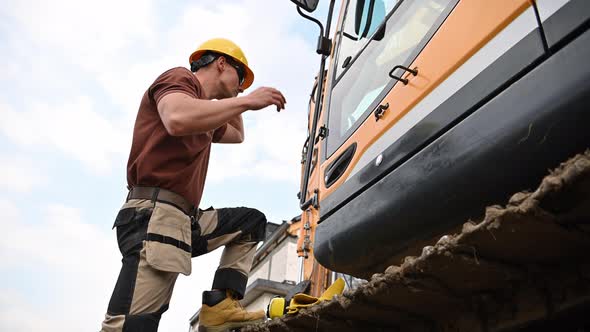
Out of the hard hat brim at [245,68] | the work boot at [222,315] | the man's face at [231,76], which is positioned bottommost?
the work boot at [222,315]

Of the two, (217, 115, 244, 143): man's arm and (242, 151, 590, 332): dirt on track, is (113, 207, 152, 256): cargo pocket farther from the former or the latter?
(242, 151, 590, 332): dirt on track

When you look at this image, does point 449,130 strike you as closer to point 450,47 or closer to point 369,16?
point 450,47

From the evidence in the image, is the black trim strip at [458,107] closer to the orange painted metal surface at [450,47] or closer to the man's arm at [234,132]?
the orange painted metal surface at [450,47]

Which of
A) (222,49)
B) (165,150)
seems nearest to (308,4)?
(222,49)

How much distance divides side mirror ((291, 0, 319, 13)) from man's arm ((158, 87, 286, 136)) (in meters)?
0.73

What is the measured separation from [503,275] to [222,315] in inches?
79.2

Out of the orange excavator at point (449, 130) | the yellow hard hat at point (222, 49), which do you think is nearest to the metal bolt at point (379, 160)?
Answer: the orange excavator at point (449, 130)

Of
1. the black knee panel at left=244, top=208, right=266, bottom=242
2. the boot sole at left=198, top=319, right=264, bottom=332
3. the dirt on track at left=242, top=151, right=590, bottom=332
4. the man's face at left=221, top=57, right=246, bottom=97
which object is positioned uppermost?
the man's face at left=221, top=57, right=246, bottom=97

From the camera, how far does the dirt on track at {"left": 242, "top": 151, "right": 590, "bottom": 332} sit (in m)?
1.41

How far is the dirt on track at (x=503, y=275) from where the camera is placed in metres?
1.41

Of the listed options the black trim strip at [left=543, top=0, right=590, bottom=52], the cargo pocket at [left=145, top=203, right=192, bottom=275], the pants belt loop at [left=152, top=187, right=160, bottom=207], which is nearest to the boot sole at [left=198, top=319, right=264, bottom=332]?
the cargo pocket at [left=145, top=203, right=192, bottom=275]

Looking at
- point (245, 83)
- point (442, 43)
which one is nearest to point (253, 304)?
point (245, 83)

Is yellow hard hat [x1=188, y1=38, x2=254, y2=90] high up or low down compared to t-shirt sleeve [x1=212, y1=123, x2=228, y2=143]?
up

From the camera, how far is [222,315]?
340 cm
